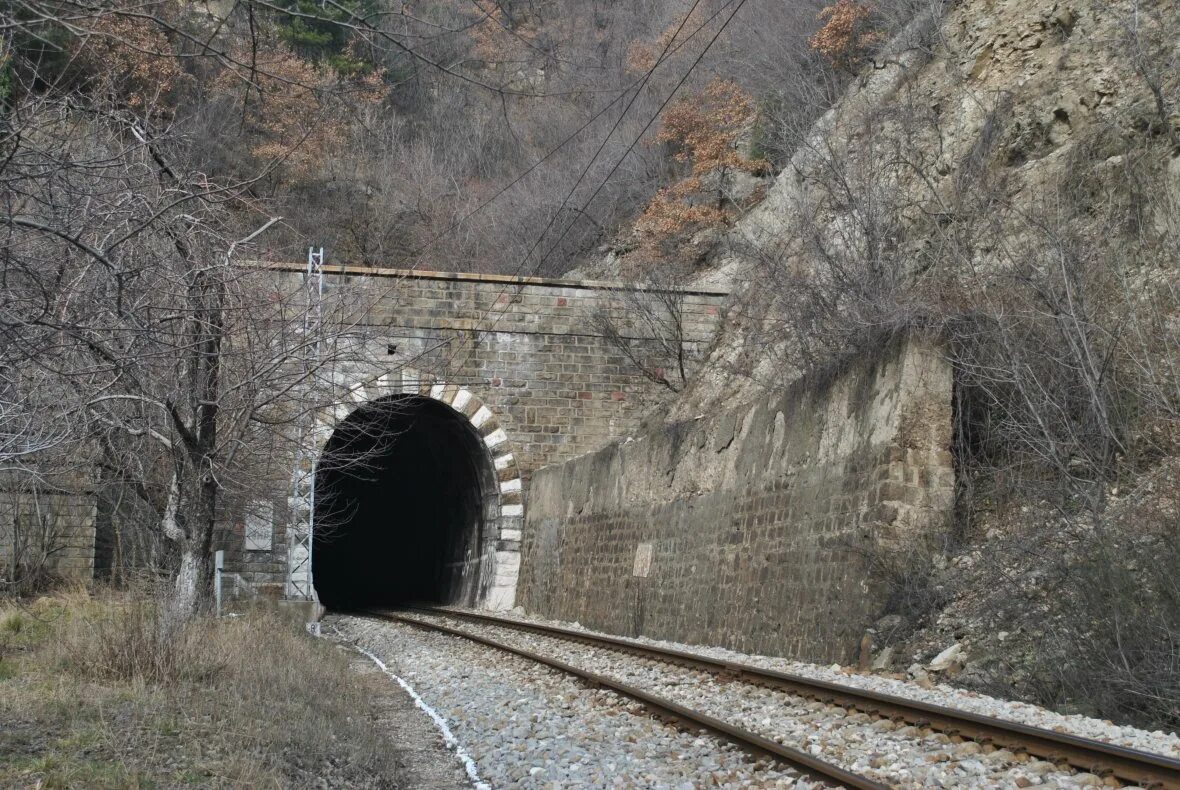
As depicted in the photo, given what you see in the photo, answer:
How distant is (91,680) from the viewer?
7.99 meters

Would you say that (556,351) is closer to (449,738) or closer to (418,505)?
(418,505)

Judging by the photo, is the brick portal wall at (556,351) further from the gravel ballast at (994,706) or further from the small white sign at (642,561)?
the gravel ballast at (994,706)

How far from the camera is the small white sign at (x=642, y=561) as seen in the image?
16.3 metres

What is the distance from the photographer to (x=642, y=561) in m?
16.5

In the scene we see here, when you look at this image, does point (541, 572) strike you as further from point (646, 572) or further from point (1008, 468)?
point (1008, 468)

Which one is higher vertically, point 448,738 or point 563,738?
point 563,738

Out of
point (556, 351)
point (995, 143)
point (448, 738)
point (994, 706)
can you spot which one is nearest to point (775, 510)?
point (994, 706)

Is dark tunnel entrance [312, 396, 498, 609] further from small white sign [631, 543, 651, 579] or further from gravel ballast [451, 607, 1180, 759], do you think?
gravel ballast [451, 607, 1180, 759]

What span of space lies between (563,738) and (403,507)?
1058 inches

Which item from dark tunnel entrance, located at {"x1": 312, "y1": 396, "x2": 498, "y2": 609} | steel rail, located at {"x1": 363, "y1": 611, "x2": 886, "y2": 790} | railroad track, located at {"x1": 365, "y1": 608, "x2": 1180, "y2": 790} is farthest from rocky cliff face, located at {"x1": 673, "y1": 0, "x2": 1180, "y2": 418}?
dark tunnel entrance, located at {"x1": 312, "y1": 396, "x2": 498, "y2": 609}

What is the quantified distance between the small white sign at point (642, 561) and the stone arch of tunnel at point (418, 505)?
4560 millimetres

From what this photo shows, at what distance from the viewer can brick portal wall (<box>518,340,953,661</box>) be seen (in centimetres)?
1079

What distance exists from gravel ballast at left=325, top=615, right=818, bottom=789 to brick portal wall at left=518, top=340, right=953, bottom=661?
2472mm

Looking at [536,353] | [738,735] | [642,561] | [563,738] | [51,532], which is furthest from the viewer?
[536,353]
